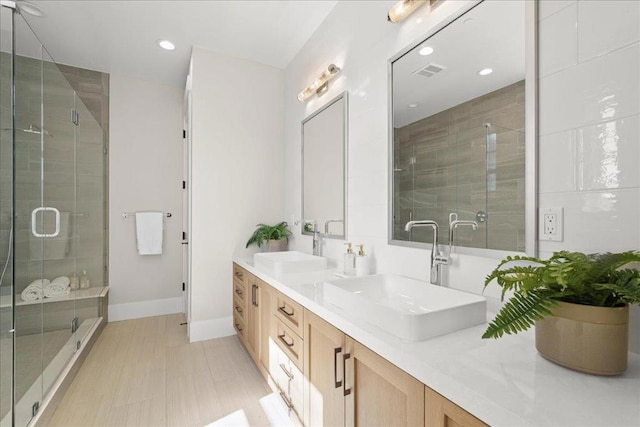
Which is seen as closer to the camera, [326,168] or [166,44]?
[326,168]

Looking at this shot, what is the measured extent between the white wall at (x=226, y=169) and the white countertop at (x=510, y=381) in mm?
2175

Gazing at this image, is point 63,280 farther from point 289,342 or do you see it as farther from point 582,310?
point 582,310

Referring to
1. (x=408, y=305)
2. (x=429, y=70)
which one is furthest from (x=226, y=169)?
(x=408, y=305)

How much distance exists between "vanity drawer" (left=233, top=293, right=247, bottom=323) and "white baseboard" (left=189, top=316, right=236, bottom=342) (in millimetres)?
136

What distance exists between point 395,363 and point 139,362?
237cm

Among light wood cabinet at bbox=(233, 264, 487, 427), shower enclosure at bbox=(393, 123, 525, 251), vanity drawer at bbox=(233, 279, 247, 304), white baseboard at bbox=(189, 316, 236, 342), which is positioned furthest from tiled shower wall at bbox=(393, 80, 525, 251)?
white baseboard at bbox=(189, 316, 236, 342)

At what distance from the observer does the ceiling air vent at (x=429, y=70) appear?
4.66 ft

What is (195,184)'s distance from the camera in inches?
→ 108

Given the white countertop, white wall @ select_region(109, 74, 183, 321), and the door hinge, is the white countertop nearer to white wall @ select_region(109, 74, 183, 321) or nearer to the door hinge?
the door hinge

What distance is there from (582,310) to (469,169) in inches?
28.2

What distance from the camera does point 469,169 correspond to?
4.14 ft

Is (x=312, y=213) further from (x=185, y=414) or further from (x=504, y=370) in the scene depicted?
(x=504, y=370)

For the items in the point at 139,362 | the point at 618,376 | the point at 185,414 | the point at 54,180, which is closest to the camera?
the point at 618,376

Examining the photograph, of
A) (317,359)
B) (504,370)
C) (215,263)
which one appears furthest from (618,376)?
(215,263)
